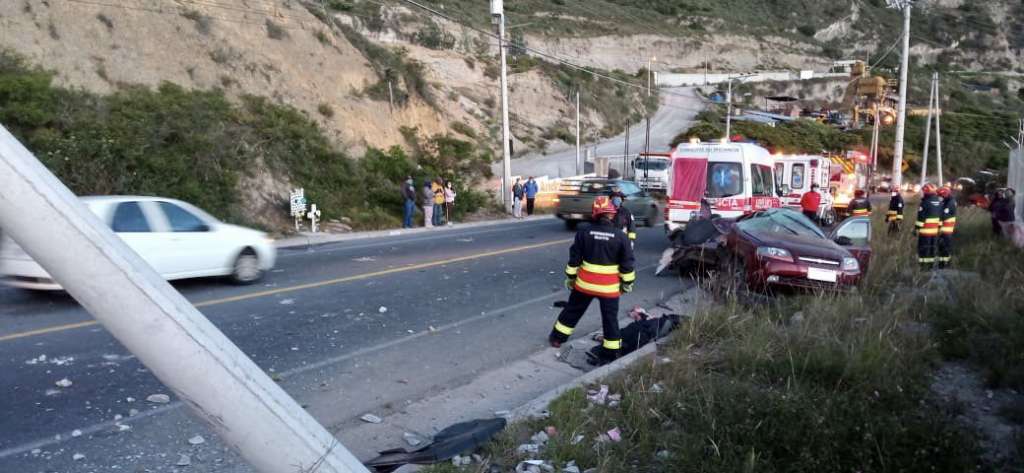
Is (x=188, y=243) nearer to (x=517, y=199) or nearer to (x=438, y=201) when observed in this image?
(x=438, y=201)

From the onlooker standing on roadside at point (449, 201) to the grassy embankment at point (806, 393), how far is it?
57.3ft

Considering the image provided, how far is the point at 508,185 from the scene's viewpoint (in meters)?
29.3

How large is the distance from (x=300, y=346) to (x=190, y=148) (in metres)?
14.0

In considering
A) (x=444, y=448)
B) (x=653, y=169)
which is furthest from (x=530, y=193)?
(x=444, y=448)

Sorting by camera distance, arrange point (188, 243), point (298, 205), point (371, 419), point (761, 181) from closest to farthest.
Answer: point (371, 419)
point (188, 243)
point (761, 181)
point (298, 205)

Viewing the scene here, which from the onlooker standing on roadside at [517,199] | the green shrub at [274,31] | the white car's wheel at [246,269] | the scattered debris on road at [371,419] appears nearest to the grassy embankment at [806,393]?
the scattered debris on road at [371,419]

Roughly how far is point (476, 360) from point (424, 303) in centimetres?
271

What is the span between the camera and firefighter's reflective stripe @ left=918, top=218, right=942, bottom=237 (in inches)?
523

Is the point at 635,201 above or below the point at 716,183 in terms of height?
below

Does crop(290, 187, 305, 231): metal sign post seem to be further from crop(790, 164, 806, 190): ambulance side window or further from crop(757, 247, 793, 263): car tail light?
crop(790, 164, 806, 190): ambulance side window

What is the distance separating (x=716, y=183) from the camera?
1572cm

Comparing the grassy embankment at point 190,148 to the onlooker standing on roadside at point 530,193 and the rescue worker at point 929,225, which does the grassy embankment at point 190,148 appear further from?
the rescue worker at point 929,225

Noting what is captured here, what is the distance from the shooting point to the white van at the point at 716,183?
51.0ft

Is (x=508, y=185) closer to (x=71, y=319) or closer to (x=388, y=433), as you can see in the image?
(x=71, y=319)
